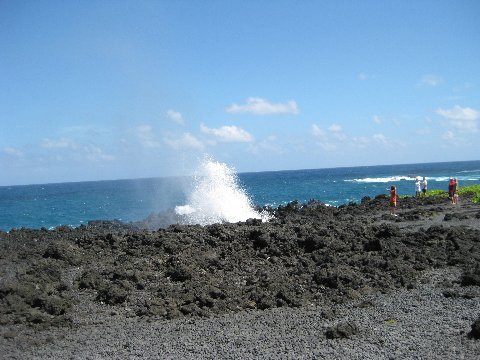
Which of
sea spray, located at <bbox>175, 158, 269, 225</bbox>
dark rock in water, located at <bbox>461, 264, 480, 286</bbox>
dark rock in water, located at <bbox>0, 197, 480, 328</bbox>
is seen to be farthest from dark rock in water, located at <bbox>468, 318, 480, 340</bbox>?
sea spray, located at <bbox>175, 158, 269, 225</bbox>

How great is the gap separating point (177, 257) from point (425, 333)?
868 centimetres

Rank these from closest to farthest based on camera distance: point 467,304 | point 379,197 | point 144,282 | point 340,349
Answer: point 340,349, point 467,304, point 144,282, point 379,197

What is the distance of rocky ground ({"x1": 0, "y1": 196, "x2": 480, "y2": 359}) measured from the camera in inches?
421

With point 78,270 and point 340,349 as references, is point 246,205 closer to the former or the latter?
point 78,270

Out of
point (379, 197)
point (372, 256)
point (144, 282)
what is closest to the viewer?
point (144, 282)

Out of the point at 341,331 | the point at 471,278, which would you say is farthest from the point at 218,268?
the point at 471,278

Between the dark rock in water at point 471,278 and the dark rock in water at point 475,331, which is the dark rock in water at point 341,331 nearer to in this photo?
the dark rock in water at point 475,331

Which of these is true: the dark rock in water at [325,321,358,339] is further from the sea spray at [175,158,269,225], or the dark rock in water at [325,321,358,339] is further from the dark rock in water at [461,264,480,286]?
the sea spray at [175,158,269,225]

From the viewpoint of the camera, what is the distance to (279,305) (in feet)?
43.6

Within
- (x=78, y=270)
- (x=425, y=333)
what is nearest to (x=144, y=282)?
(x=78, y=270)

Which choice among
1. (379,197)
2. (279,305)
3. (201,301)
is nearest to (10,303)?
(201,301)

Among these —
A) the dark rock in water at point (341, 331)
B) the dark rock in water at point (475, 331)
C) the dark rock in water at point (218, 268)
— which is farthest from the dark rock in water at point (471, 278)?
the dark rock in water at point (341, 331)

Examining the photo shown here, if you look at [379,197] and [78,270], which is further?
[379,197]

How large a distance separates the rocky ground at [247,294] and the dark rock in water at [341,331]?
1.2 inches
